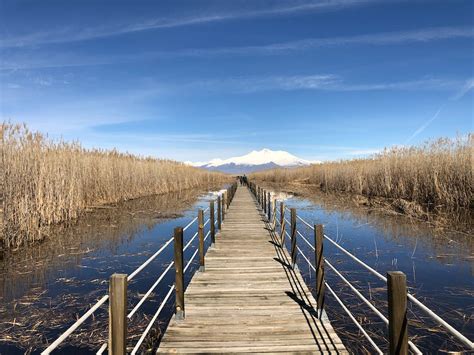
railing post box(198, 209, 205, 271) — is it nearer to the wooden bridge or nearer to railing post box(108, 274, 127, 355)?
the wooden bridge

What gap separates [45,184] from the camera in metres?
10.8

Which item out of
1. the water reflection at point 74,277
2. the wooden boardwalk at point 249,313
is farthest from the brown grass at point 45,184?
the wooden boardwalk at point 249,313

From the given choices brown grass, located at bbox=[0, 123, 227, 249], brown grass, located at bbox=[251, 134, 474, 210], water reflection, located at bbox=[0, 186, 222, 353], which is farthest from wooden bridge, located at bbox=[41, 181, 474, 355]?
brown grass, located at bbox=[251, 134, 474, 210]

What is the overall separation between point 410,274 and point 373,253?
5.58 feet

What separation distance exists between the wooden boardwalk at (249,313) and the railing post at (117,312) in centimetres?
121

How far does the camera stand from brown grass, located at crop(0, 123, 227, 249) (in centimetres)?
890

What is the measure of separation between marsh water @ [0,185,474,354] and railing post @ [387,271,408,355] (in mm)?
2045

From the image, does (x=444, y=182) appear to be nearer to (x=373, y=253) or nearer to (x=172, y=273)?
(x=373, y=253)

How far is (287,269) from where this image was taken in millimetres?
6957

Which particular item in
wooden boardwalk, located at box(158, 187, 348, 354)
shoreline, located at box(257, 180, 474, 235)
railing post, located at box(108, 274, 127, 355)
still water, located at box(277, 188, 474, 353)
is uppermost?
railing post, located at box(108, 274, 127, 355)

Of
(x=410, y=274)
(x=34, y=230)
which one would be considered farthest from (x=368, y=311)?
(x=34, y=230)

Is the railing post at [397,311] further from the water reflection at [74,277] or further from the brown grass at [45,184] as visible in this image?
the brown grass at [45,184]

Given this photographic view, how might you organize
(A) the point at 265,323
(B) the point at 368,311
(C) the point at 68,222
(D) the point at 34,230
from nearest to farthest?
(A) the point at 265,323 < (B) the point at 368,311 < (D) the point at 34,230 < (C) the point at 68,222

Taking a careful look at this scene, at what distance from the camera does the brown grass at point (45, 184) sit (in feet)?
29.2
